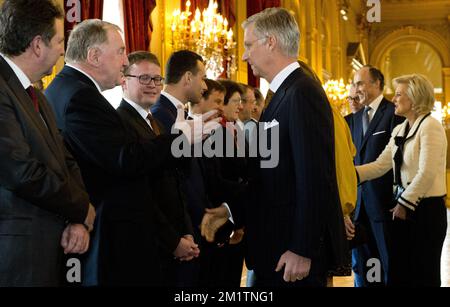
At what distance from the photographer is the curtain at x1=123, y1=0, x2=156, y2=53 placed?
7.63 meters

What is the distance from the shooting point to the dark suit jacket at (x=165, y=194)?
3201mm


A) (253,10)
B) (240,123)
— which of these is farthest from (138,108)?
(253,10)

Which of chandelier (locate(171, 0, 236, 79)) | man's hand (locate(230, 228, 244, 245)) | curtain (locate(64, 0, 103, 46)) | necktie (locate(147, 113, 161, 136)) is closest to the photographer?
necktie (locate(147, 113, 161, 136))

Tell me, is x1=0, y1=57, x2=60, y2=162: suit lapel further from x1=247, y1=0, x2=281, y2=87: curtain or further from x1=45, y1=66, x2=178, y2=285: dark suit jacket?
x1=247, y1=0, x2=281, y2=87: curtain

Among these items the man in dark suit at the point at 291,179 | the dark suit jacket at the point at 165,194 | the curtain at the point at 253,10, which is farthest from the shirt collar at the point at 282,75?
the curtain at the point at 253,10

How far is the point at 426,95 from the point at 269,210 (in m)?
2.47

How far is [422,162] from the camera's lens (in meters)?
4.66

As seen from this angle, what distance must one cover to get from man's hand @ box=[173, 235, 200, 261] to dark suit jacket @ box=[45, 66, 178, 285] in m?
0.31

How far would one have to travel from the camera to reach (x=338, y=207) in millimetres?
2809

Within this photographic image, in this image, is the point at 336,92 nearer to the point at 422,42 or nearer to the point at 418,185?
the point at 422,42

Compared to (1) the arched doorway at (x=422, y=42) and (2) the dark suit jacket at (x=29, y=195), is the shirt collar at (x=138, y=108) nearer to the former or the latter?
(2) the dark suit jacket at (x=29, y=195)

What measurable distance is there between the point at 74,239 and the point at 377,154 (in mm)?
3299

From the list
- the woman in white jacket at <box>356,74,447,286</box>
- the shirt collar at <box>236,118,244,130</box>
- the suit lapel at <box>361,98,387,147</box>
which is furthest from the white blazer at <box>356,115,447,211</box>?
the shirt collar at <box>236,118,244,130</box>

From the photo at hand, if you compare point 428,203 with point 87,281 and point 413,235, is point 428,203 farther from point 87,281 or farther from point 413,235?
point 87,281
